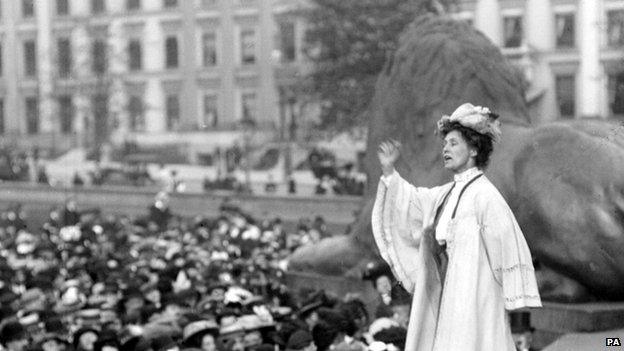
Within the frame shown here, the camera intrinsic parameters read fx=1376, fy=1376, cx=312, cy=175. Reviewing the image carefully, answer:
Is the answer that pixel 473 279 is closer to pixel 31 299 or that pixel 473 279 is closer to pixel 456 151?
pixel 456 151

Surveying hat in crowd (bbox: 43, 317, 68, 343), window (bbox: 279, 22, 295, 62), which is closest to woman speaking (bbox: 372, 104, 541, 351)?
hat in crowd (bbox: 43, 317, 68, 343)

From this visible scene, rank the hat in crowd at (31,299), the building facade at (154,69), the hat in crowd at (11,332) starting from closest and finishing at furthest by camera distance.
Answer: the hat in crowd at (11,332) → the hat in crowd at (31,299) → the building facade at (154,69)

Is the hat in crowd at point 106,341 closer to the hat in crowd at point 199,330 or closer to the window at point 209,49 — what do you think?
the hat in crowd at point 199,330

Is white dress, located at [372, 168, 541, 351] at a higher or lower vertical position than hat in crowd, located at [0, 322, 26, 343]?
higher

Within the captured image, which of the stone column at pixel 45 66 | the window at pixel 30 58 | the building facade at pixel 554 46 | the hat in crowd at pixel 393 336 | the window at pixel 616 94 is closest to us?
the hat in crowd at pixel 393 336

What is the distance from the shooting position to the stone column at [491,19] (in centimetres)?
4850

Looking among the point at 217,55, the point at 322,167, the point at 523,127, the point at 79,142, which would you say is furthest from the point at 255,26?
the point at 523,127

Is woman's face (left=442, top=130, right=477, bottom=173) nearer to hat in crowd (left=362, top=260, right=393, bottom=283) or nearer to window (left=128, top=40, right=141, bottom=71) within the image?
hat in crowd (left=362, top=260, right=393, bottom=283)

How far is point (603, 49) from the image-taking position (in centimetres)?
4662

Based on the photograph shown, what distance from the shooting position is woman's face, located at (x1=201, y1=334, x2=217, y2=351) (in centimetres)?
1134

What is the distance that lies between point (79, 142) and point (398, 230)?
53348 millimetres

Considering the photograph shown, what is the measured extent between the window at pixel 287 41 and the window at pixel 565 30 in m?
12.5

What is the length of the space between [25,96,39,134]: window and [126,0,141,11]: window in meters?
6.43

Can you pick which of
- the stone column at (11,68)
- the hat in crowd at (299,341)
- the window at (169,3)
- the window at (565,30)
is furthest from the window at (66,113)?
the hat in crowd at (299,341)
